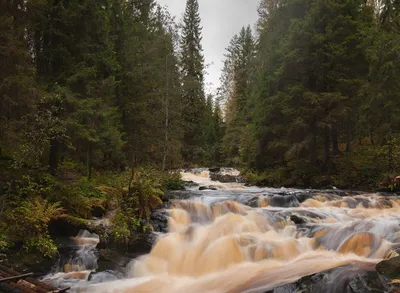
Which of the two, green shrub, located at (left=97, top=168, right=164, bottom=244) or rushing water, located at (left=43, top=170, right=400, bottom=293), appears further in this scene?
green shrub, located at (left=97, top=168, right=164, bottom=244)

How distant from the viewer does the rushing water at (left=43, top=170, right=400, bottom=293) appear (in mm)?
7371

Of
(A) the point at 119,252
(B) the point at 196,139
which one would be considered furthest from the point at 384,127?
(B) the point at 196,139

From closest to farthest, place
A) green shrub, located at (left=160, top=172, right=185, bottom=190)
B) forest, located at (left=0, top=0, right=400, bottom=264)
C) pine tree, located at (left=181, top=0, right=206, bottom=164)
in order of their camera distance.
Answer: forest, located at (left=0, top=0, right=400, bottom=264) < green shrub, located at (left=160, top=172, right=185, bottom=190) < pine tree, located at (left=181, top=0, right=206, bottom=164)

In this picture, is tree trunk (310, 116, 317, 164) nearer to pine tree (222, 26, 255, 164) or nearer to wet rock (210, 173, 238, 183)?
wet rock (210, 173, 238, 183)

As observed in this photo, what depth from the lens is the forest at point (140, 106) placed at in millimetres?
9414

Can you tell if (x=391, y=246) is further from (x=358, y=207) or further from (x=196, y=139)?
(x=196, y=139)

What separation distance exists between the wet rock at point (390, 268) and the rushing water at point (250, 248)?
544mm

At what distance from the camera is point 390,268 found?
6102mm

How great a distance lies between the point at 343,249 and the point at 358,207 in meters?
4.40

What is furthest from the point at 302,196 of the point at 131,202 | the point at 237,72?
the point at 237,72

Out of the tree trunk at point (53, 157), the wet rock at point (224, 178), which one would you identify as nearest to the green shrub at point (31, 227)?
the tree trunk at point (53, 157)

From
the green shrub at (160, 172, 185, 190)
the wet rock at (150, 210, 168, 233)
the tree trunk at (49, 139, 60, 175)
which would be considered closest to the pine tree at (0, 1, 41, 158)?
the tree trunk at (49, 139, 60, 175)

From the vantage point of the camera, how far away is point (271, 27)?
77.6 feet

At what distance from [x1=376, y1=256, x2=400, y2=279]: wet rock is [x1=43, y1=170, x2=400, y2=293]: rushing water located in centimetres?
54
